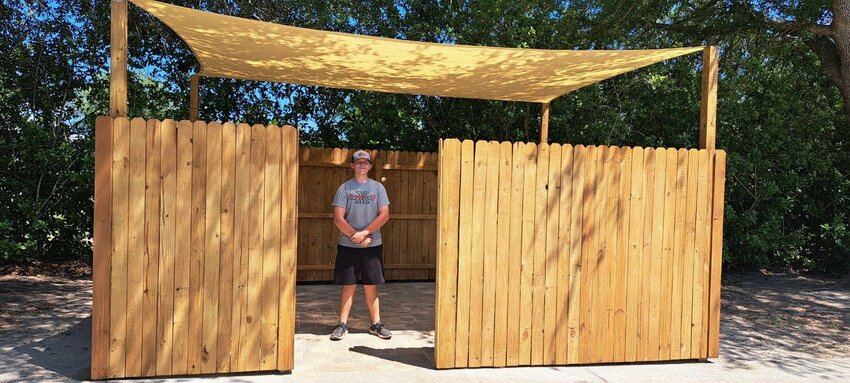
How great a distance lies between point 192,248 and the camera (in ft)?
12.9

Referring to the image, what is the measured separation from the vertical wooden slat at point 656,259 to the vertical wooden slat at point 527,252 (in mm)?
981

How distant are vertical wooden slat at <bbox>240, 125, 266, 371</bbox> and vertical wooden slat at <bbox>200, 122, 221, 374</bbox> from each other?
20cm

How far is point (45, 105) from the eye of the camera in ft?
26.6

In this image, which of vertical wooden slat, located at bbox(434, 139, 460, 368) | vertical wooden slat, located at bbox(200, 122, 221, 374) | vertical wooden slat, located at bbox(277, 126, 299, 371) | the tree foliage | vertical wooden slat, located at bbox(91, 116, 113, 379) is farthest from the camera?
the tree foliage

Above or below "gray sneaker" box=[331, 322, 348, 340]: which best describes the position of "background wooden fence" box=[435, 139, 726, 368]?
above

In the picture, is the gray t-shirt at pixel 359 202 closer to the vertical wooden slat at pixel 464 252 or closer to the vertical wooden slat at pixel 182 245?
the vertical wooden slat at pixel 464 252

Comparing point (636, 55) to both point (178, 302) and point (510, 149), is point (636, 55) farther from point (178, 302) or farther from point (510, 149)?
point (178, 302)

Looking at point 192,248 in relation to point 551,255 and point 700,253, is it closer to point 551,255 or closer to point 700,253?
point 551,255

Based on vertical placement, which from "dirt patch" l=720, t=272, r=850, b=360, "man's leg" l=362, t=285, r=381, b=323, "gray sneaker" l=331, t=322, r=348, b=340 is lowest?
"dirt patch" l=720, t=272, r=850, b=360

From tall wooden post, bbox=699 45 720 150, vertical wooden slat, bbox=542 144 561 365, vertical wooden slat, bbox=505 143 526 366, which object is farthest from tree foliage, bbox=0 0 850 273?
vertical wooden slat, bbox=505 143 526 366

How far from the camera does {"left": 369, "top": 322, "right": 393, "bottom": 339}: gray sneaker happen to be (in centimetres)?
509

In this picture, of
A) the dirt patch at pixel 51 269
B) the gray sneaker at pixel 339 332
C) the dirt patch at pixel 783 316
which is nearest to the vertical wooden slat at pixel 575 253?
the dirt patch at pixel 783 316

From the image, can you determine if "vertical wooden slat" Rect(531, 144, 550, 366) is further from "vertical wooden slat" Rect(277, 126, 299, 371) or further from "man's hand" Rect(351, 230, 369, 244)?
"vertical wooden slat" Rect(277, 126, 299, 371)

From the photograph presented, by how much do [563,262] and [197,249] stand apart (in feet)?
8.52
